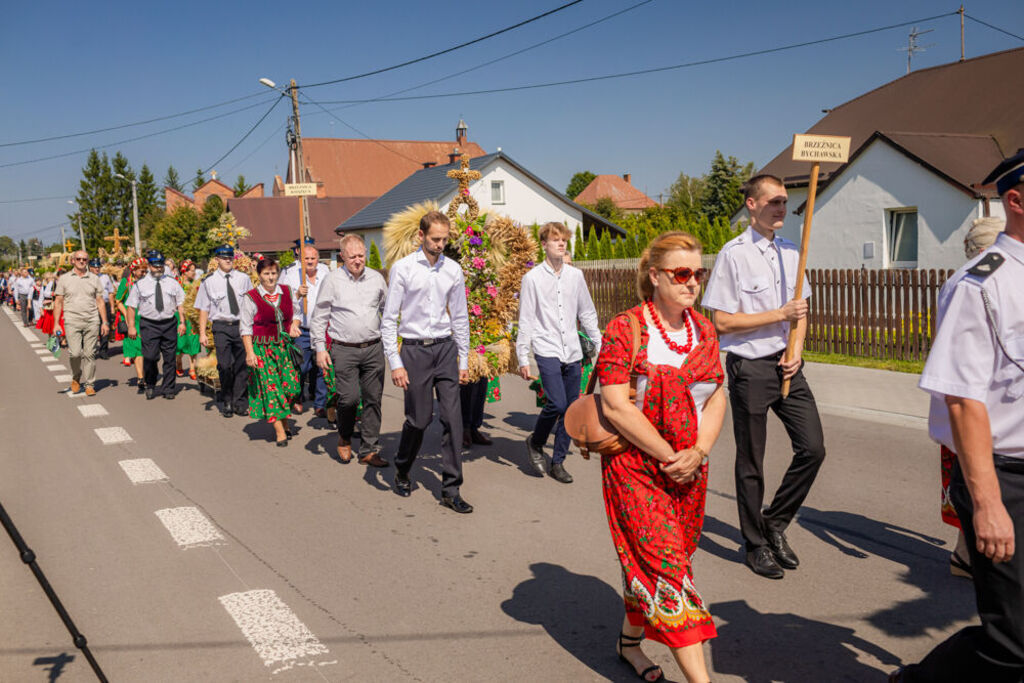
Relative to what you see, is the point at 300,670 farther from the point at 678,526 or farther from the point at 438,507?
the point at 438,507

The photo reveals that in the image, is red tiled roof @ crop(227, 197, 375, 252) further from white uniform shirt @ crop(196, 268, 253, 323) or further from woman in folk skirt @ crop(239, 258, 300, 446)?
woman in folk skirt @ crop(239, 258, 300, 446)

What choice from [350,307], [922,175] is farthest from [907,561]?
[922,175]

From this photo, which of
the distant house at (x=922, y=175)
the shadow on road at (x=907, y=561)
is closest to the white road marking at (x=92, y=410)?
the shadow on road at (x=907, y=561)

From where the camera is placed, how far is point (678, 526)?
10.8 ft

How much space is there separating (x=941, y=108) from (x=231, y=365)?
22.6 metres

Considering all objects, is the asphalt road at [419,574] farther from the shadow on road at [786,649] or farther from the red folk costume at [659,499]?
the red folk costume at [659,499]

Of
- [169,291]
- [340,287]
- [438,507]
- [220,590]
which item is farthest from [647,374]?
[169,291]

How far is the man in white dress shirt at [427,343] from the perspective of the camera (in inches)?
248

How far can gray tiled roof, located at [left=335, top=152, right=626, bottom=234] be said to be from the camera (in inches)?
1858

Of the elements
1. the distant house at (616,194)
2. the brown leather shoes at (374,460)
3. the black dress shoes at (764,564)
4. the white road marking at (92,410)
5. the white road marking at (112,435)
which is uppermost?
the distant house at (616,194)

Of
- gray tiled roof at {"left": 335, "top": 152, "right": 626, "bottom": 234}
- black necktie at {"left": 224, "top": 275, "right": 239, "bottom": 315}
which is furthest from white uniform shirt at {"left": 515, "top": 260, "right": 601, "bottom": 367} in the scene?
gray tiled roof at {"left": 335, "top": 152, "right": 626, "bottom": 234}

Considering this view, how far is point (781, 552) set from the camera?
4.84 meters

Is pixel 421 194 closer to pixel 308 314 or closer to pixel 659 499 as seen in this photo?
pixel 308 314

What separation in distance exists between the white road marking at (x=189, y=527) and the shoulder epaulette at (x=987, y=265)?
186 inches
